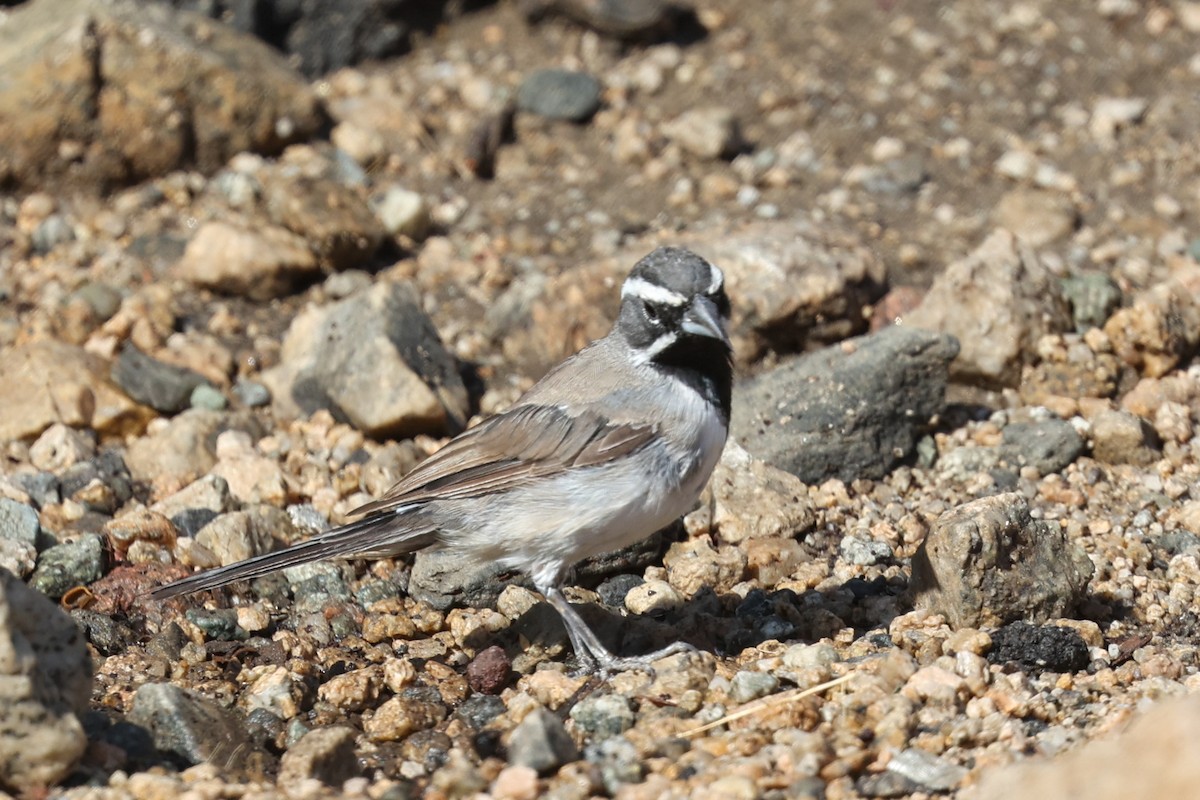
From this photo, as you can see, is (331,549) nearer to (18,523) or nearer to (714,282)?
(18,523)

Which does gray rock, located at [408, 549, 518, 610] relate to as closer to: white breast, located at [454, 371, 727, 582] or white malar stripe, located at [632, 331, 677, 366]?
white breast, located at [454, 371, 727, 582]

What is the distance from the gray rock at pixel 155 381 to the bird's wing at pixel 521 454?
241 centimetres

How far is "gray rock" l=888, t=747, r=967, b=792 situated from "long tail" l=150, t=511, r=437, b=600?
2.22 m

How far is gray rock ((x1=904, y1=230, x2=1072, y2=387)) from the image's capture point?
→ 7.90m

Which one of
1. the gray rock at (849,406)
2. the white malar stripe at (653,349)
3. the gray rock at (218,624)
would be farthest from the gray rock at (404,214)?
the gray rock at (218,624)

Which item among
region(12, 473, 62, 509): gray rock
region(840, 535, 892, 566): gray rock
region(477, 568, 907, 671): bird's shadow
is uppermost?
region(12, 473, 62, 509): gray rock

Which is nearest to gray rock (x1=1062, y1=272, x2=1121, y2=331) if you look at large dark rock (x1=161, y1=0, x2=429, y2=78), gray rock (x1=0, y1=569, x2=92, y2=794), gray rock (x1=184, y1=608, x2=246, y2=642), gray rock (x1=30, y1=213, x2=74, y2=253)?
gray rock (x1=184, y1=608, x2=246, y2=642)

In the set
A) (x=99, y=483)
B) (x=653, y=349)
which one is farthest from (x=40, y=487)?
(x=653, y=349)

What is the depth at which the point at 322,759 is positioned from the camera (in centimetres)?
480

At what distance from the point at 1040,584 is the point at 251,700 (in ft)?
10.3

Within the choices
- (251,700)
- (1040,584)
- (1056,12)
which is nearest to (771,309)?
(1040,584)

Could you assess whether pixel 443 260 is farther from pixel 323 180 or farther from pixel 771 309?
pixel 771 309

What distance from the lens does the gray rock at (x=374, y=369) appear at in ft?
25.2

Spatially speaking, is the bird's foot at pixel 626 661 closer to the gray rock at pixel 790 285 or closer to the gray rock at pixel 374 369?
the gray rock at pixel 374 369
